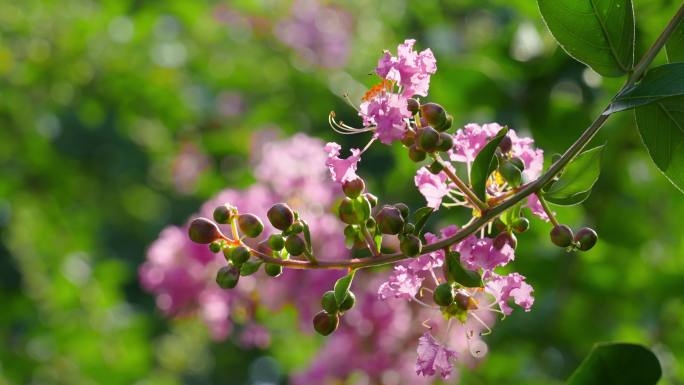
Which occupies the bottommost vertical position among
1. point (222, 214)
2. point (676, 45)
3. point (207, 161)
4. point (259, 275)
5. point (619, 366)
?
point (207, 161)

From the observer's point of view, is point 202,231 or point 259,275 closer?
point 202,231

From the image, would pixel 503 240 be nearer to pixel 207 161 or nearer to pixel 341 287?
pixel 341 287

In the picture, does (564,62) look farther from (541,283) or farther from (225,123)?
(225,123)

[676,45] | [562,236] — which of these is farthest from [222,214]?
[676,45]

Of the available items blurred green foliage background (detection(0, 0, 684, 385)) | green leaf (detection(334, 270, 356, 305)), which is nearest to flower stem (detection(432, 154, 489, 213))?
green leaf (detection(334, 270, 356, 305))

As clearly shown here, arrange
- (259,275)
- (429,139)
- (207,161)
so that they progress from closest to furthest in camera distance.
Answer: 1. (429,139)
2. (259,275)
3. (207,161)

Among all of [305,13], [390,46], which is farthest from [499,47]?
[305,13]

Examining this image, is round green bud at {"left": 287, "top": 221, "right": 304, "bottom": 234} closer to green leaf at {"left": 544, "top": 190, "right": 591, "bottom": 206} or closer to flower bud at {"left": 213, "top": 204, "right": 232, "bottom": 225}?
flower bud at {"left": 213, "top": 204, "right": 232, "bottom": 225}

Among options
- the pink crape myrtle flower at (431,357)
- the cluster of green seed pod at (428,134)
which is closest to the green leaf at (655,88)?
the cluster of green seed pod at (428,134)
